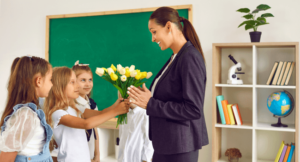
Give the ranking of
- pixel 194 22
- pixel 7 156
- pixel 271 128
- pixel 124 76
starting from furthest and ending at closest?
pixel 194 22 < pixel 271 128 < pixel 124 76 < pixel 7 156

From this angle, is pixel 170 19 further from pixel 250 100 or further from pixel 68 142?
pixel 250 100

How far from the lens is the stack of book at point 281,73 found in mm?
2441

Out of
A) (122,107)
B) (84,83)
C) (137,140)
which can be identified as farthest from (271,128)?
(84,83)

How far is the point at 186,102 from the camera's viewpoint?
4.33 ft

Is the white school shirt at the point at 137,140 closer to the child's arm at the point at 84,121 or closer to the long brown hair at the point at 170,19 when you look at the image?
the child's arm at the point at 84,121

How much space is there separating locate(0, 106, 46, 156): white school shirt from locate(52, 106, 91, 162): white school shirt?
361 millimetres

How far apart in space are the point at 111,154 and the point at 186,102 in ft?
7.17

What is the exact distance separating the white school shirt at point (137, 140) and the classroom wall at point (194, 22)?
2.72 feet

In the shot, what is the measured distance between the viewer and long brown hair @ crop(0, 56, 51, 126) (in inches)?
56.7

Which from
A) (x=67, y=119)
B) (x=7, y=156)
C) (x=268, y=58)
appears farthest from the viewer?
(x=268, y=58)

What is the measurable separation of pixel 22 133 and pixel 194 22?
85.3 inches

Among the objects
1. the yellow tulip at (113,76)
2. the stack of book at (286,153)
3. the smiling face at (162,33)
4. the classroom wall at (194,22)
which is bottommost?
the stack of book at (286,153)

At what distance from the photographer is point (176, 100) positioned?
1.38 meters

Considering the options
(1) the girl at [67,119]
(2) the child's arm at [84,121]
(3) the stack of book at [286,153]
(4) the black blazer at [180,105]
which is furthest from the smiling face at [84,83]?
(3) the stack of book at [286,153]
